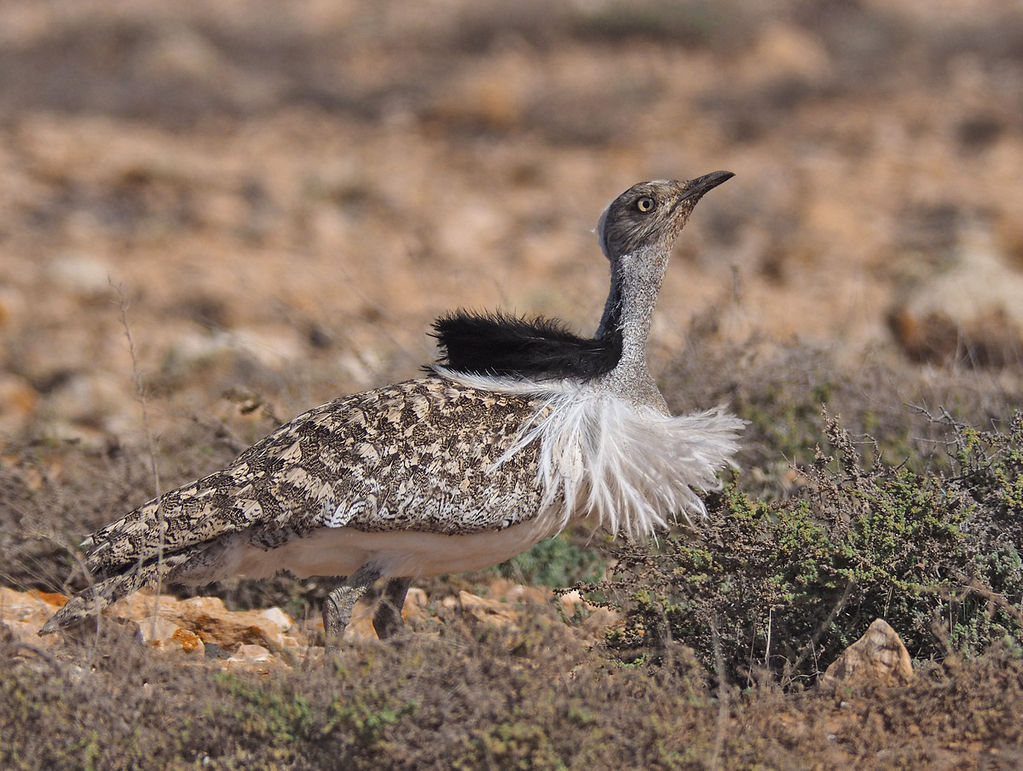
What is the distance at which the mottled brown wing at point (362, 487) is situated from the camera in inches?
148

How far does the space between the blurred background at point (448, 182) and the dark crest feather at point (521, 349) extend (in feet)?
3.51

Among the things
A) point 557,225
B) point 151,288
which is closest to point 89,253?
point 151,288

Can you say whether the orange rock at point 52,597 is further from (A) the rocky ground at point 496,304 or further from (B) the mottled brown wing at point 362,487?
(B) the mottled brown wing at point 362,487

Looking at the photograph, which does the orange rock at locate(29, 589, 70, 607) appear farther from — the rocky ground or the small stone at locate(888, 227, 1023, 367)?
the small stone at locate(888, 227, 1023, 367)

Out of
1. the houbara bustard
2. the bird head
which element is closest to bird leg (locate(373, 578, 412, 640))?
the houbara bustard

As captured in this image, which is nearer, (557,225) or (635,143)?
(557,225)

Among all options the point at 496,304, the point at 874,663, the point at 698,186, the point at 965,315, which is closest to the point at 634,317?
the point at 698,186

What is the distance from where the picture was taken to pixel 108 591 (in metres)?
3.72

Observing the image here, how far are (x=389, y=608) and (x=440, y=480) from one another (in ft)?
1.91

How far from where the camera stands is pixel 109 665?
3240 millimetres

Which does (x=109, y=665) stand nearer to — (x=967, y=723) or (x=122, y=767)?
(x=122, y=767)

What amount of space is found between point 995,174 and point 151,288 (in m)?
7.37

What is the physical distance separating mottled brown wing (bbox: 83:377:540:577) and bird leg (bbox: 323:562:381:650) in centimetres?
23

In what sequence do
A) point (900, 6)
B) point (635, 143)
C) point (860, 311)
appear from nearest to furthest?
1. point (860, 311)
2. point (635, 143)
3. point (900, 6)
